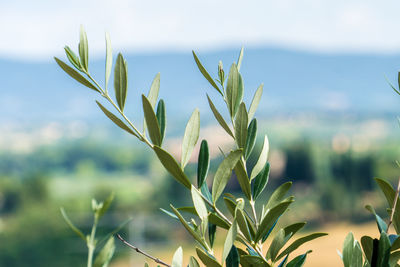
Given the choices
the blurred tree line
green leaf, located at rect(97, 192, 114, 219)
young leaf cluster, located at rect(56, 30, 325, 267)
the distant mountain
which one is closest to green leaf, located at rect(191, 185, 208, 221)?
young leaf cluster, located at rect(56, 30, 325, 267)

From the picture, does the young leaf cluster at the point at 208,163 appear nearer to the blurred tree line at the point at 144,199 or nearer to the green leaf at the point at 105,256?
the green leaf at the point at 105,256

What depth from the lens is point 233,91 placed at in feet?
0.57

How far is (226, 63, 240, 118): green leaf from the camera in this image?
17 cm

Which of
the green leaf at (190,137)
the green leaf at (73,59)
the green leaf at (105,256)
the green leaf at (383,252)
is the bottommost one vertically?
the green leaf at (105,256)

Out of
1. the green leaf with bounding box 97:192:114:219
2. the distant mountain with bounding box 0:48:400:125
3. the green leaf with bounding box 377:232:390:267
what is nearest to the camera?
the green leaf with bounding box 377:232:390:267

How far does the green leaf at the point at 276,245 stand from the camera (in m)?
0.17

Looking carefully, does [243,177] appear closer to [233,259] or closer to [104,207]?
[233,259]

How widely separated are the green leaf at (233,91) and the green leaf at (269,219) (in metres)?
0.04

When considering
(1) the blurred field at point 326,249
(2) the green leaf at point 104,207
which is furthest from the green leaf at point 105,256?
(1) the blurred field at point 326,249

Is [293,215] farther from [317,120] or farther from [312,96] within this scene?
[312,96]

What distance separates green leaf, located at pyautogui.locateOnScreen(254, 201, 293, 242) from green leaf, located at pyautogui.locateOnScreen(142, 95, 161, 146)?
0.04m

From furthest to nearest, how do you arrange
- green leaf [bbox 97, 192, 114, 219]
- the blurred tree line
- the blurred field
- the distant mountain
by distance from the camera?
1. the distant mountain
2. the blurred field
3. the blurred tree line
4. green leaf [bbox 97, 192, 114, 219]

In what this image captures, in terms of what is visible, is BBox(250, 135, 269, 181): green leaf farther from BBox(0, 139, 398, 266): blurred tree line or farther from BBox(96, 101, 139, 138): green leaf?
BBox(0, 139, 398, 266): blurred tree line

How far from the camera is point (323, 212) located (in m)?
9.70
